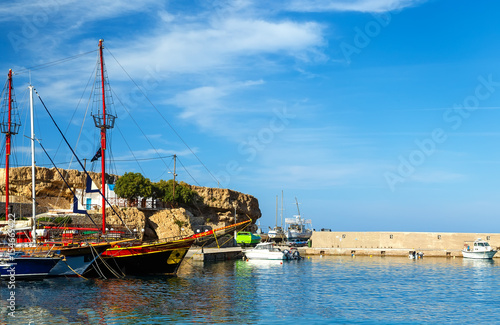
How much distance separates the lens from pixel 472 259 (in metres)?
54.1

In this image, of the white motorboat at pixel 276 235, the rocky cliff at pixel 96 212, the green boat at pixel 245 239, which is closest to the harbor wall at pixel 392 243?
the green boat at pixel 245 239

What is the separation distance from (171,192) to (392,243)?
98.6 feet

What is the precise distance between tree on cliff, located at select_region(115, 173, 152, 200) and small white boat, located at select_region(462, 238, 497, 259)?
3845cm

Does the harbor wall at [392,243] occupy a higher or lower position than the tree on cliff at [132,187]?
lower

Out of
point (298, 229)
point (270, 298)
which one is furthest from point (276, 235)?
point (270, 298)

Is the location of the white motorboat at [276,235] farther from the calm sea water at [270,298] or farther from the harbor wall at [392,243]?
the calm sea water at [270,298]

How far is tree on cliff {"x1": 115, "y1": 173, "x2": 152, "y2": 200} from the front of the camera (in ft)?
202

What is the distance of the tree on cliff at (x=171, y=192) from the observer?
6819cm

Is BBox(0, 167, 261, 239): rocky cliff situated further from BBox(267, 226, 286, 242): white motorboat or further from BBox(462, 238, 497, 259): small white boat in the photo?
BBox(462, 238, 497, 259): small white boat

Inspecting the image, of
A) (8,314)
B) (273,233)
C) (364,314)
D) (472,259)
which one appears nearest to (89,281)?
(8,314)

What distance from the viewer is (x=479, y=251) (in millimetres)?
53844

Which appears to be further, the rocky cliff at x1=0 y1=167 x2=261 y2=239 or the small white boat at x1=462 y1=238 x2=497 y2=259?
the rocky cliff at x1=0 y1=167 x2=261 y2=239

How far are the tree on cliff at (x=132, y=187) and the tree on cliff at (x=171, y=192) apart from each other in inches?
118

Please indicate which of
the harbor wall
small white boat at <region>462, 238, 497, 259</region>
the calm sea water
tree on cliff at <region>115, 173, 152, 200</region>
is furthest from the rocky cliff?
small white boat at <region>462, 238, 497, 259</region>
